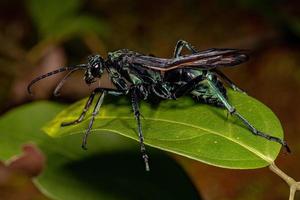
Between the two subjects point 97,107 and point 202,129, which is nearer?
point 202,129

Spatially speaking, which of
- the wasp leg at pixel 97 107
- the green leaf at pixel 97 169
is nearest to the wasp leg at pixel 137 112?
the wasp leg at pixel 97 107

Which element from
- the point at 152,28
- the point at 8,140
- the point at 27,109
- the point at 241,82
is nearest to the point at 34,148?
the point at 8,140

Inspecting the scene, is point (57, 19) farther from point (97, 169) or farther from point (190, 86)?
point (190, 86)

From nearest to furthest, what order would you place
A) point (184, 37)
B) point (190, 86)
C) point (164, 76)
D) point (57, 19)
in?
point (190, 86) < point (164, 76) < point (57, 19) < point (184, 37)

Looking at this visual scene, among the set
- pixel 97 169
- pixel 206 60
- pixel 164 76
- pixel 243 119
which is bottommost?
pixel 97 169

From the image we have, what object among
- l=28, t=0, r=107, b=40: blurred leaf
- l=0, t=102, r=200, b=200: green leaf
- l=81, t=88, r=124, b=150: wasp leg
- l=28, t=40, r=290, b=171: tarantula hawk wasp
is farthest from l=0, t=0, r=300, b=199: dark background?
l=81, t=88, r=124, b=150: wasp leg

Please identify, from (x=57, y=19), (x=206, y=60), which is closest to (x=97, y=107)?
(x=206, y=60)
